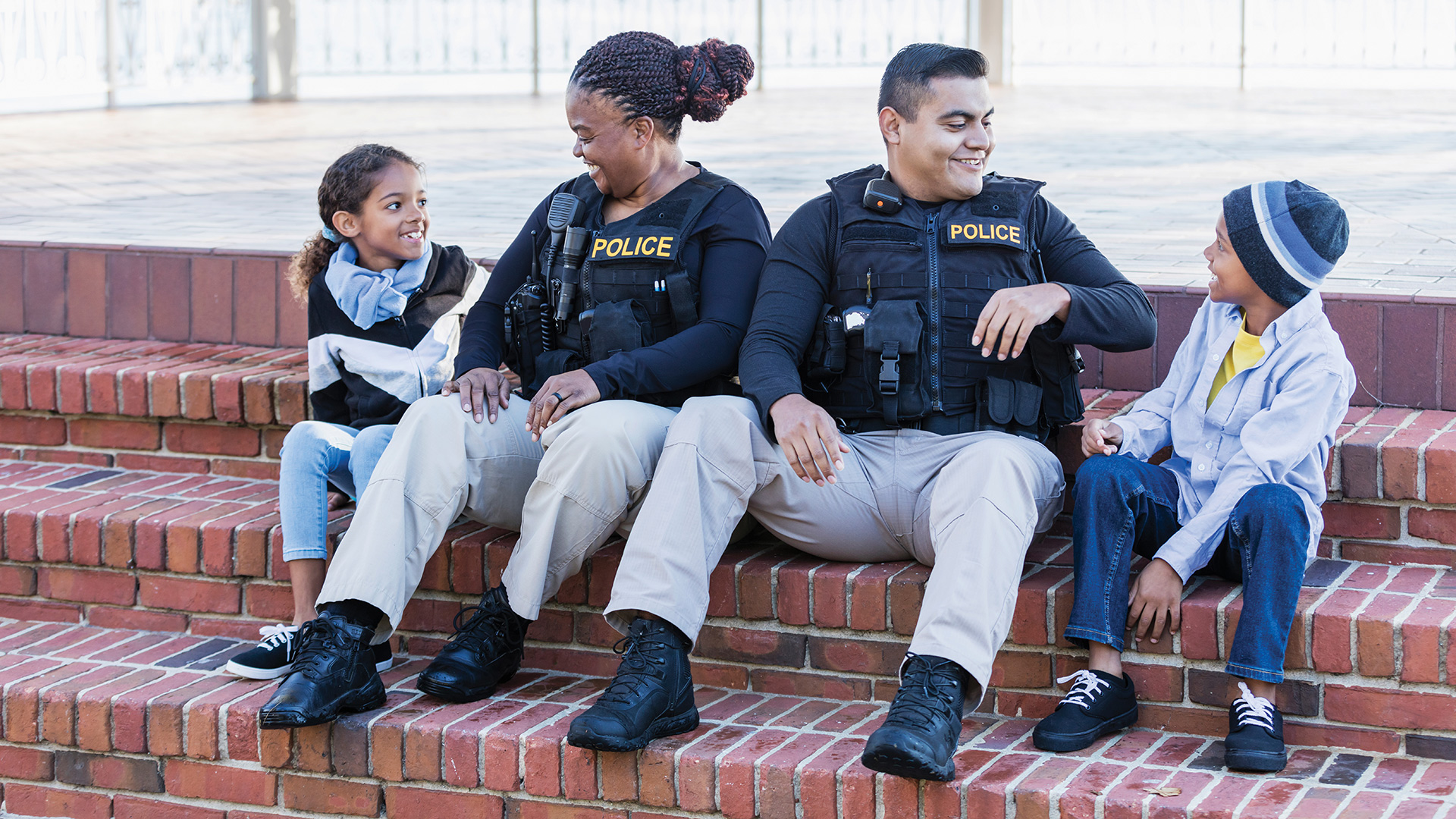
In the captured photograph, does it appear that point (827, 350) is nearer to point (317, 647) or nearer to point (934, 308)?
point (934, 308)

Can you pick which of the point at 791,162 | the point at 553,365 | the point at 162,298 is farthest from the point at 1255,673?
the point at 791,162

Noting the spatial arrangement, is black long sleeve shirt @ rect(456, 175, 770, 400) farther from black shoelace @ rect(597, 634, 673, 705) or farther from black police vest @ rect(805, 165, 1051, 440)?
black shoelace @ rect(597, 634, 673, 705)

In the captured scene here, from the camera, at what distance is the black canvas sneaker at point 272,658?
122 inches

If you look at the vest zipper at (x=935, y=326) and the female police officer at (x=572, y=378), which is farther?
the vest zipper at (x=935, y=326)

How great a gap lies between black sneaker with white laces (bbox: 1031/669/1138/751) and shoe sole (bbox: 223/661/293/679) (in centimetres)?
158

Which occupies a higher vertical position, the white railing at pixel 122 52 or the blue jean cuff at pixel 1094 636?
the white railing at pixel 122 52

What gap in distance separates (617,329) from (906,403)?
2.08 ft

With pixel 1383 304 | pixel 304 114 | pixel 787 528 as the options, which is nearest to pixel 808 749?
pixel 787 528

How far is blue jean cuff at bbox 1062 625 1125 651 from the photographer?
265 centimetres

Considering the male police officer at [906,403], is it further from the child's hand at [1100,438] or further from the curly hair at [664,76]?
the curly hair at [664,76]

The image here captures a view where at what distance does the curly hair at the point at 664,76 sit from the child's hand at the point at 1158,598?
1.37 metres

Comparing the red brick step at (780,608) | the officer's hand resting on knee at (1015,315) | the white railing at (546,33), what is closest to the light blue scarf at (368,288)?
the red brick step at (780,608)

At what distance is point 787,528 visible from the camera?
2.97 m

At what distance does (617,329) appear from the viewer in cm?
311
